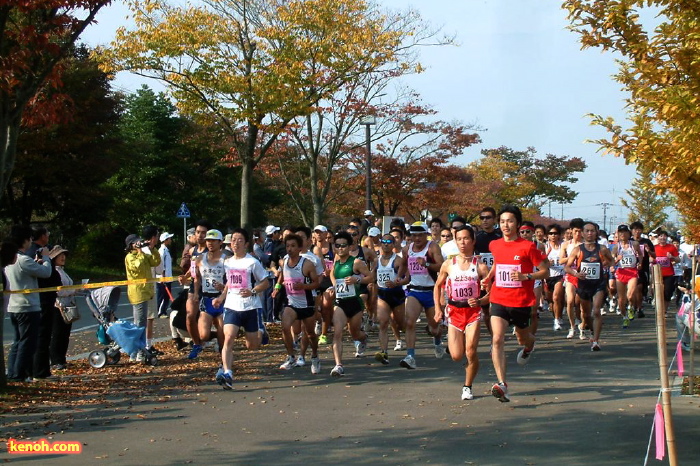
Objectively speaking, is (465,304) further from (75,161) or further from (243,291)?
(75,161)

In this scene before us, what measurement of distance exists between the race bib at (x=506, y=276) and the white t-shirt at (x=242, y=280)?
2863 millimetres

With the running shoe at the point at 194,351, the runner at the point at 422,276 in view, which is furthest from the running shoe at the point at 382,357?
the running shoe at the point at 194,351

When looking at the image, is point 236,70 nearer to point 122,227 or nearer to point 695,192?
point 695,192

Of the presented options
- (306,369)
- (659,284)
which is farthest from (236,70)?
(659,284)

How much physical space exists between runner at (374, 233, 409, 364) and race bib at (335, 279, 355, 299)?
64 cm

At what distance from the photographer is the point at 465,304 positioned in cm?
957

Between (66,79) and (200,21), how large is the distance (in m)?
16.6

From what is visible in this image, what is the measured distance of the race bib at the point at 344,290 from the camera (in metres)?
11.8

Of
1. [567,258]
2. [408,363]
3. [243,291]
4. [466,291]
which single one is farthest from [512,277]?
[567,258]

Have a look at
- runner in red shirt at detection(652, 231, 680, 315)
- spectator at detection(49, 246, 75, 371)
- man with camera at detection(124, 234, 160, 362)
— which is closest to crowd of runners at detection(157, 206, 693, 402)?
man with camera at detection(124, 234, 160, 362)

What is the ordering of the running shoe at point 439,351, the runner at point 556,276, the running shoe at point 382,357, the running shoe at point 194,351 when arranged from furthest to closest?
the runner at point 556,276
the running shoe at point 194,351
the running shoe at point 439,351
the running shoe at point 382,357

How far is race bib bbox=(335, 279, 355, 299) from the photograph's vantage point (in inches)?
465

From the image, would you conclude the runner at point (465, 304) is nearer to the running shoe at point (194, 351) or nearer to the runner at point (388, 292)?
the runner at point (388, 292)

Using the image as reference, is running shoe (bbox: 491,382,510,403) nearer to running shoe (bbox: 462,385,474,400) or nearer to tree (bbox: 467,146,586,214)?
running shoe (bbox: 462,385,474,400)
